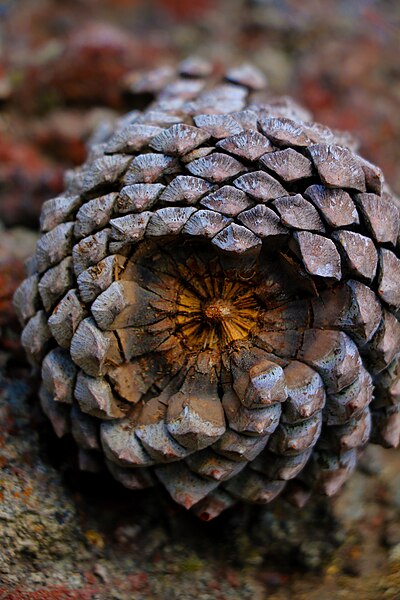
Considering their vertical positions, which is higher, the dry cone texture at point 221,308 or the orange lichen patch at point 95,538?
the dry cone texture at point 221,308

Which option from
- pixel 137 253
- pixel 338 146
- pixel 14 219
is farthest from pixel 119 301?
pixel 14 219

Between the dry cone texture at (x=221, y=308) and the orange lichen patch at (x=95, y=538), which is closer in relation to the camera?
the dry cone texture at (x=221, y=308)

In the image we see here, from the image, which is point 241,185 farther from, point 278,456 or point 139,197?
point 278,456

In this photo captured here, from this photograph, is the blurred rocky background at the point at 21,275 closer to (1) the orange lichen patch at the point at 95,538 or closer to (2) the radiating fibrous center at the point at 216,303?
(1) the orange lichen patch at the point at 95,538

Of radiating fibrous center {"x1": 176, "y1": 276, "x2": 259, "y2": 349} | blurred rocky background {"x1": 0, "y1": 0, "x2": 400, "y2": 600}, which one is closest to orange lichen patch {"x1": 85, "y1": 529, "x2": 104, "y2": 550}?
blurred rocky background {"x1": 0, "y1": 0, "x2": 400, "y2": 600}

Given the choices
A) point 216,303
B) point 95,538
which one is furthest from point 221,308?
point 95,538

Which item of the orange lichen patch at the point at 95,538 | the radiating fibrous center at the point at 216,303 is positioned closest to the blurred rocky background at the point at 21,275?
the orange lichen patch at the point at 95,538
